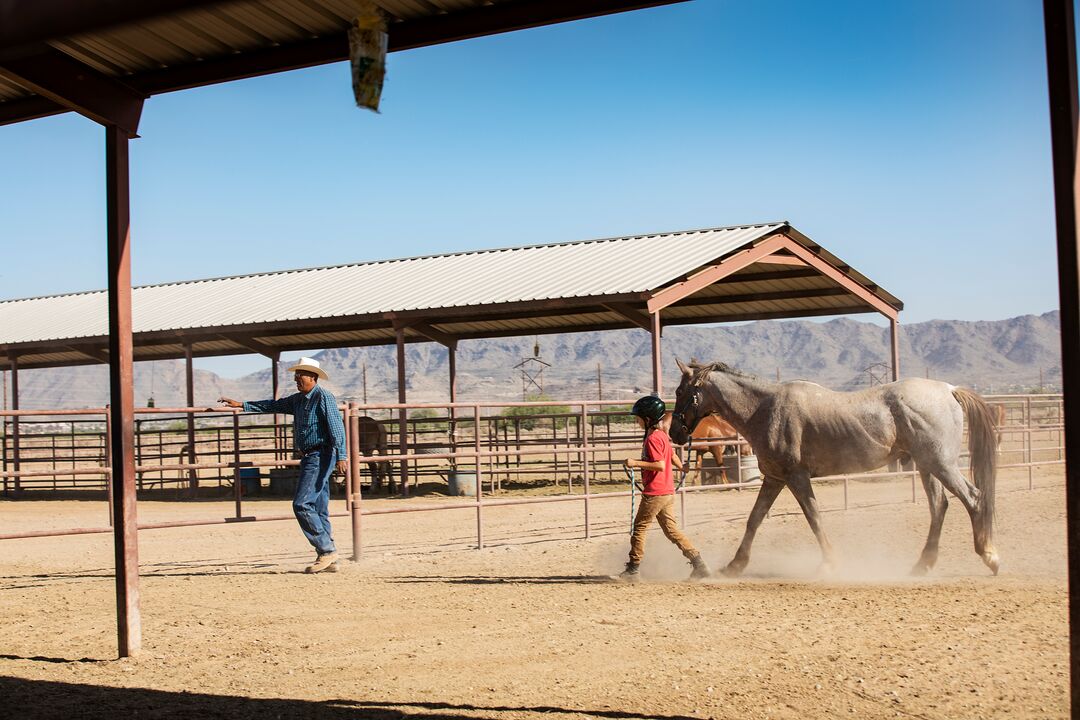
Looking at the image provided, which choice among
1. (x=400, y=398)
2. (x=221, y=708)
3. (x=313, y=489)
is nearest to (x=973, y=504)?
(x=313, y=489)

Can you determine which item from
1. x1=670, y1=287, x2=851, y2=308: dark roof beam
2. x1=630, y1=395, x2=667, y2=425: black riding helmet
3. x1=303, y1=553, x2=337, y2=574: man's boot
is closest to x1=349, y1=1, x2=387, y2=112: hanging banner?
x1=630, y1=395, x2=667, y2=425: black riding helmet

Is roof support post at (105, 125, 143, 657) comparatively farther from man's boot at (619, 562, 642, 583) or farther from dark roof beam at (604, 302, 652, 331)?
dark roof beam at (604, 302, 652, 331)

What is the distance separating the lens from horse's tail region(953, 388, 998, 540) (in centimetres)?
870

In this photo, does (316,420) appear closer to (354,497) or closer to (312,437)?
(312,437)

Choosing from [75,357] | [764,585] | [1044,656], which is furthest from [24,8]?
[75,357]

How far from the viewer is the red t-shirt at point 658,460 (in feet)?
26.8

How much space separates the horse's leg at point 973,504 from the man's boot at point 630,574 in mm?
2601

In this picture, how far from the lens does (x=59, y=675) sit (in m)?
5.77

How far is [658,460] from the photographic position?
8.18m

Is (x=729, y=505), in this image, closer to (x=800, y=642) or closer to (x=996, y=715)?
(x=800, y=642)

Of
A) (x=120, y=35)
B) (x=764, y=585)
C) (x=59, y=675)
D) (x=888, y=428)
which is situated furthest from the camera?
(x=888, y=428)

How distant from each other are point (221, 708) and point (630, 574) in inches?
169

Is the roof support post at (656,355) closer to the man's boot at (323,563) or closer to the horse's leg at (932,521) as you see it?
the horse's leg at (932,521)

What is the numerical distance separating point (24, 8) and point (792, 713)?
14.0 feet
